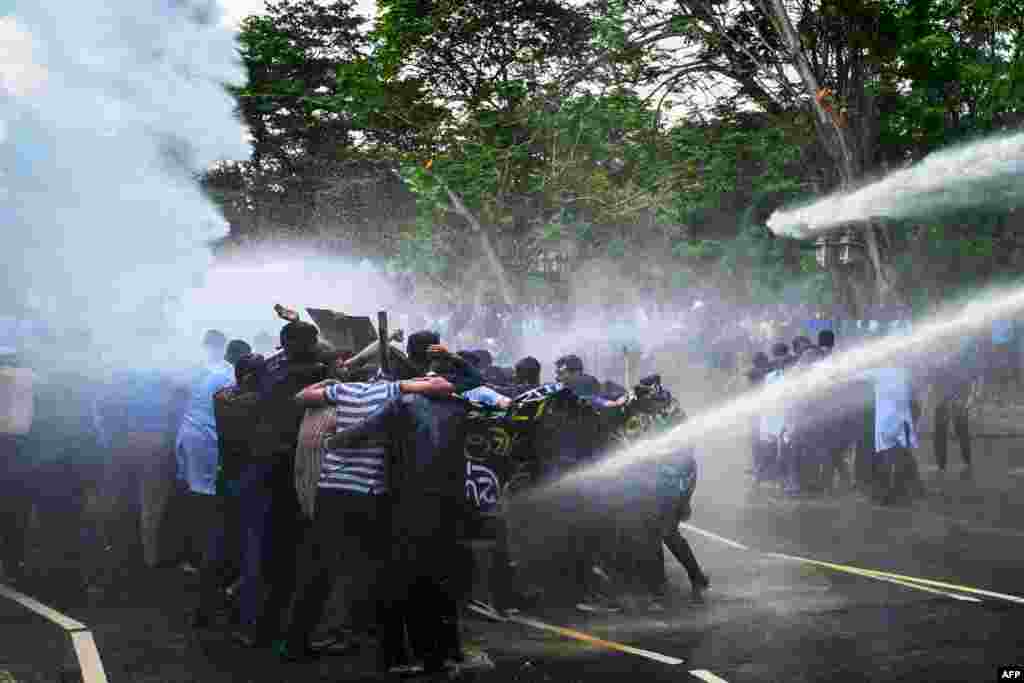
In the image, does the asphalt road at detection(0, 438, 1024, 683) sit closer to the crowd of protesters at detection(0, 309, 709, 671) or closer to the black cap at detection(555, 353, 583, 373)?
the crowd of protesters at detection(0, 309, 709, 671)

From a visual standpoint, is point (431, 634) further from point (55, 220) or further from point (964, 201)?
point (964, 201)

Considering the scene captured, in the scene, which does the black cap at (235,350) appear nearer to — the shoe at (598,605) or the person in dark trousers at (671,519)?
the shoe at (598,605)

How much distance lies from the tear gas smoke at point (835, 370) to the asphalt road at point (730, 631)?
1.15 meters

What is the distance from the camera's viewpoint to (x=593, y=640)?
28.3 ft

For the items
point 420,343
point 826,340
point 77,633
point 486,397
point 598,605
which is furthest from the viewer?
point 826,340

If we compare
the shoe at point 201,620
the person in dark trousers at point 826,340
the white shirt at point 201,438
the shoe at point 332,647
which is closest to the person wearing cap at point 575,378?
the white shirt at point 201,438

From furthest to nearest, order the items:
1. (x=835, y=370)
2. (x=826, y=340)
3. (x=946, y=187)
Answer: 1. (x=946, y=187)
2. (x=835, y=370)
3. (x=826, y=340)

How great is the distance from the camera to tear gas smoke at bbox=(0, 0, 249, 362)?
16.8 m

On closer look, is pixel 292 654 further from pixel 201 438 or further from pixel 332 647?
pixel 201 438

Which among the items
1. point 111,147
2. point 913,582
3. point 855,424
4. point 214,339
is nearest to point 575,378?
point 913,582

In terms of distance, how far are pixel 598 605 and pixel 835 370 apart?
8.69m

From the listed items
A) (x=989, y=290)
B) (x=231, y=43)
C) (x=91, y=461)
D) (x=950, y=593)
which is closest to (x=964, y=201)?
(x=989, y=290)

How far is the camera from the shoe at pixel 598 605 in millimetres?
9734

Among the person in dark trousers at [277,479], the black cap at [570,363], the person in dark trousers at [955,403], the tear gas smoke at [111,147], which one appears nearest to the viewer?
the person in dark trousers at [277,479]
